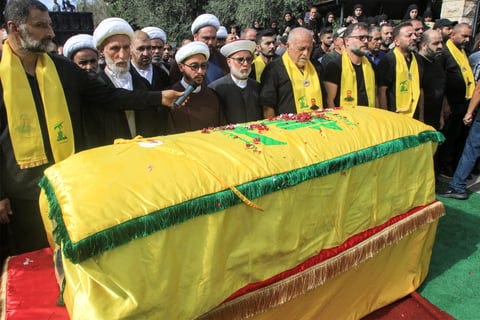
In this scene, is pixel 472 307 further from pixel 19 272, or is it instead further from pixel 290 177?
pixel 19 272

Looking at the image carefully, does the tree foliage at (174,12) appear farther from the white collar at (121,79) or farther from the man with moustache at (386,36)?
the white collar at (121,79)

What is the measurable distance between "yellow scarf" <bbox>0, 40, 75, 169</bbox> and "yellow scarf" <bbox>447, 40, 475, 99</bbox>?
4.80 meters

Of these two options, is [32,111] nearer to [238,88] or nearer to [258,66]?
[238,88]

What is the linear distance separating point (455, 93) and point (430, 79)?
35.1 inches

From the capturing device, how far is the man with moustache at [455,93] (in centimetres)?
496

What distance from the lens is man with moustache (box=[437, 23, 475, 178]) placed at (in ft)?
16.3

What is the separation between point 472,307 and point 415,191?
926mm

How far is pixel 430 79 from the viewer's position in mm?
4469

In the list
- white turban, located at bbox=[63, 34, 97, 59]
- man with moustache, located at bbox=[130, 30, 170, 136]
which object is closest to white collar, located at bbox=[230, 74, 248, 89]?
man with moustache, located at bbox=[130, 30, 170, 136]

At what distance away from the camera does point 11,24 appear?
2189 mm

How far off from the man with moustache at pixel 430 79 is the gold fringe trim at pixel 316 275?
7.71 ft

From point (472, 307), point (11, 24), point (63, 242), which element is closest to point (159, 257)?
point (63, 242)

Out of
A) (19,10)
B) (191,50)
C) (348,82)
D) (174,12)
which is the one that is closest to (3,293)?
(19,10)

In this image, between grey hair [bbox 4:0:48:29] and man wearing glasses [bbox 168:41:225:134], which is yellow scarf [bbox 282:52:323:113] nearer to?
man wearing glasses [bbox 168:41:225:134]
